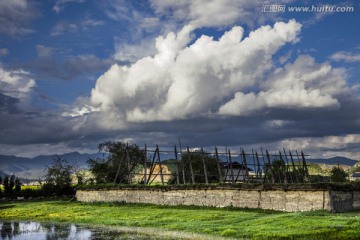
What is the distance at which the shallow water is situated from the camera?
29844mm

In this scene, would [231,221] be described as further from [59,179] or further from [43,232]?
[59,179]

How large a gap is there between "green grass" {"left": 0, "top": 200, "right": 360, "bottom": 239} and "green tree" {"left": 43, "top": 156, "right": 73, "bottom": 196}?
35.9 meters

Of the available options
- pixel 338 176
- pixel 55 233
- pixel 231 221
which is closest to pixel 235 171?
pixel 338 176

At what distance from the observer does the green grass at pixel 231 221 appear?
24.8 m

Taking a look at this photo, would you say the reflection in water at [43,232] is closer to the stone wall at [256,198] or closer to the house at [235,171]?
the stone wall at [256,198]

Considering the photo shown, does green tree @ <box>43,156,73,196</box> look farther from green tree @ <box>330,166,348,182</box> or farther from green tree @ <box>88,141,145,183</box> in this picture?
green tree @ <box>330,166,348,182</box>

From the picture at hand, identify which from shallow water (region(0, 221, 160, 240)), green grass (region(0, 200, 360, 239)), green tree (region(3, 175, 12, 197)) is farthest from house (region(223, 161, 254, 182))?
green tree (region(3, 175, 12, 197))

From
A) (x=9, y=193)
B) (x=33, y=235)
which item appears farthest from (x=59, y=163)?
(x=33, y=235)

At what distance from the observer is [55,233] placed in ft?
108

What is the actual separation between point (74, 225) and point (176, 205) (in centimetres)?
1245

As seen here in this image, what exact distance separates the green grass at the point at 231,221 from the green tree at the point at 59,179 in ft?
118

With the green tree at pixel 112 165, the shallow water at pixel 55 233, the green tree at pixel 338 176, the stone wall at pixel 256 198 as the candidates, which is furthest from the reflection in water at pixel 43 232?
the green tree at pixel 338 176

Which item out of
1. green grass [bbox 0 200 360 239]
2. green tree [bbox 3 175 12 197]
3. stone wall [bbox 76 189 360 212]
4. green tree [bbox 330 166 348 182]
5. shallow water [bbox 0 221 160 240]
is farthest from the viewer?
green tree [bbox 3 175 12 197]

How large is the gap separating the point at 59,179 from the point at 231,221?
207 feet
